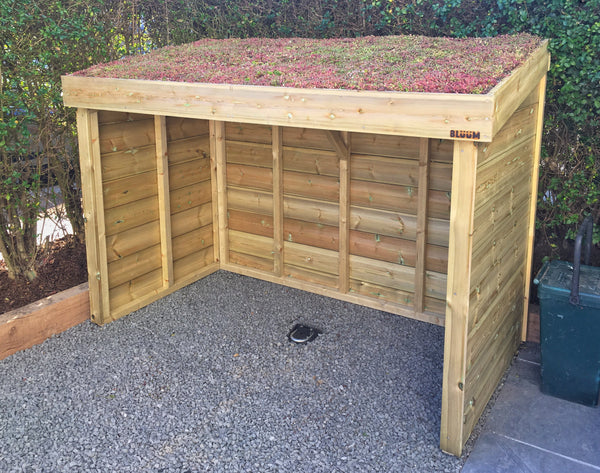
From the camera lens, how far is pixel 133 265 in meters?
4.80

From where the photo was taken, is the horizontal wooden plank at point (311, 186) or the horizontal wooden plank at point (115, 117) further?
the horizontal wooden plank at point (311, 186)

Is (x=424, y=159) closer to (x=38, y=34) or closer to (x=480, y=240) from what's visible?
(x=480, y=240)

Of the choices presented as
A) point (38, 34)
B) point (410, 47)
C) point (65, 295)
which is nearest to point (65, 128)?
point (38, 34)

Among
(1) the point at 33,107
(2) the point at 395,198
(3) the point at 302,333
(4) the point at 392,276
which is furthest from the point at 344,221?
(1) the point at 33,107

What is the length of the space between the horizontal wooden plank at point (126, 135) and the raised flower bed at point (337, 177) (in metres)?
0.01

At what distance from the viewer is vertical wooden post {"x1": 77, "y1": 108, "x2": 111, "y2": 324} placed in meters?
4.22

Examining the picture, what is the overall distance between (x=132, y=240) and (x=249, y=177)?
3.90 ft

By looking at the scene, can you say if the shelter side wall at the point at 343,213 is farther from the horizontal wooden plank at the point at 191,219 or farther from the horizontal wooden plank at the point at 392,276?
the horizontal wooden plank at the point at 191,219

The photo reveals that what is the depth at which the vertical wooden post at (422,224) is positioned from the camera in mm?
4207

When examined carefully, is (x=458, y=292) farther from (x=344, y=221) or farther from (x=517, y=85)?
(x=344, y=221)

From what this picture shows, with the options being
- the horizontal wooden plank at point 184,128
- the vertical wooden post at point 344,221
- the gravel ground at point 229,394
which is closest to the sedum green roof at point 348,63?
the horizontal wooden plank at point 184,128

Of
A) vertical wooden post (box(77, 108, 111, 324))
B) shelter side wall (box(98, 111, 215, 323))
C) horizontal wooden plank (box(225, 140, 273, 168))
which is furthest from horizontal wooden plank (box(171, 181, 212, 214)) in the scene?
vertical wooden post (box(77, 108, 111, 324))

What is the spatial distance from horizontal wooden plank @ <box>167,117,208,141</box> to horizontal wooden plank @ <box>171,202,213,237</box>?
0.66 meters

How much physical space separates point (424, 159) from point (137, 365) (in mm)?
2462
